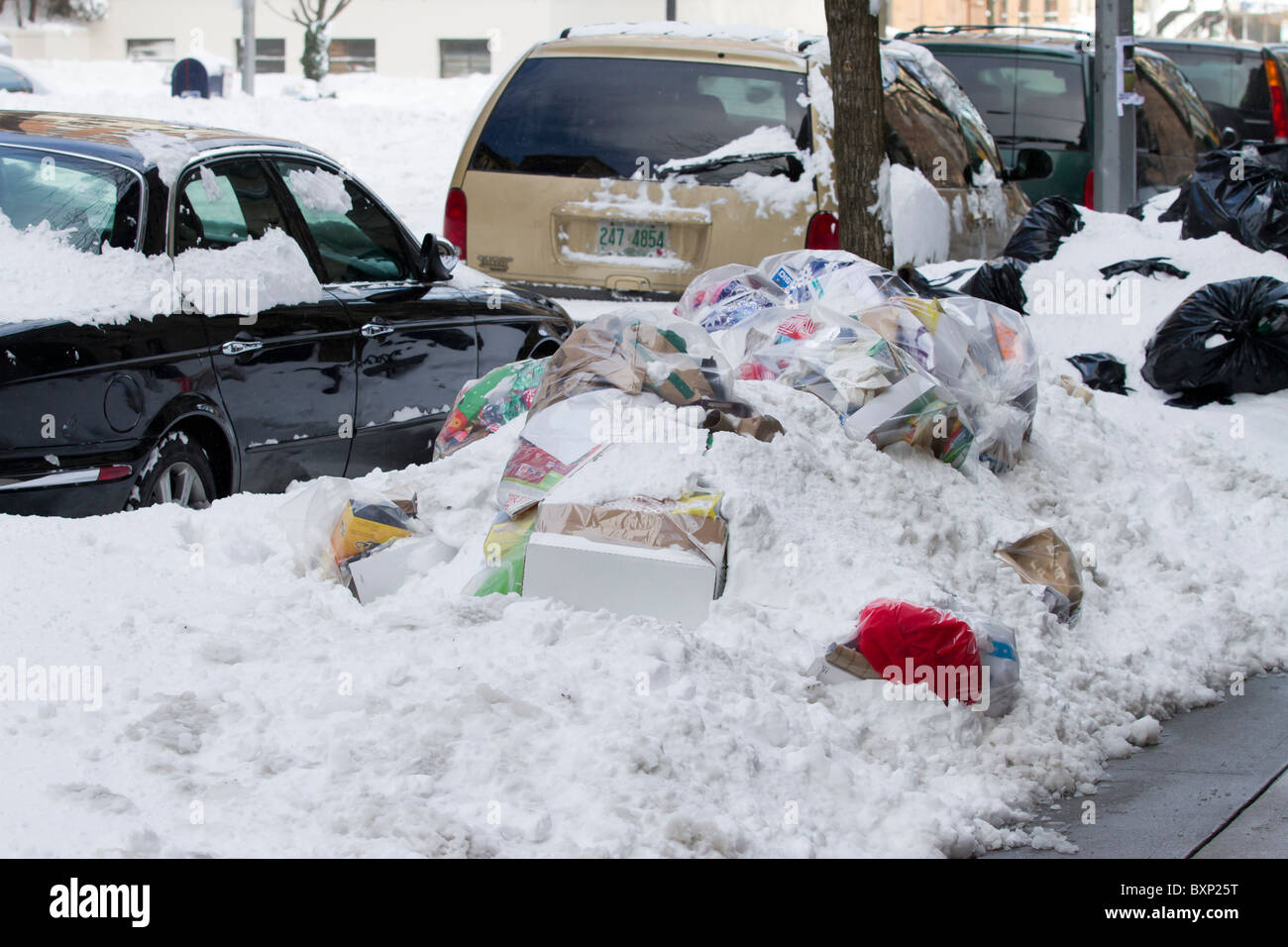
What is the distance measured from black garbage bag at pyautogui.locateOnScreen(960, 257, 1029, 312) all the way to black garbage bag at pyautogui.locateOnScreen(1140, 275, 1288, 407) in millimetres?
1109

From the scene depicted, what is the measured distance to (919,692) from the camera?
4.30 meters

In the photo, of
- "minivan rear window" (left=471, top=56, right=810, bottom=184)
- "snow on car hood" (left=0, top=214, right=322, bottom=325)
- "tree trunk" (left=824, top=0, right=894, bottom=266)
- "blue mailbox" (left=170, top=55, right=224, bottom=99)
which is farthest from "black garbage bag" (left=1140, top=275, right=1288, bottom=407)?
"blue mailbox" (left=170, top=55, right=224, bottom=99)

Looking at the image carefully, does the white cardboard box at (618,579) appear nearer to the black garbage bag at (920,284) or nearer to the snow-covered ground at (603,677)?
the snow-covered ground at (603,677)

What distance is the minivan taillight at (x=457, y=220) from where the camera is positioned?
26.6ft

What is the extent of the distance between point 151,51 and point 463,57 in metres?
8.53

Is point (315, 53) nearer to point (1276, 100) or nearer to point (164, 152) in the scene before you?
point (1276, 100)

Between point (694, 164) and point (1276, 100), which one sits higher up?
point (1276, 100)

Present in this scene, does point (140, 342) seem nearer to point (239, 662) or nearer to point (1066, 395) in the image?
point (239, 662)

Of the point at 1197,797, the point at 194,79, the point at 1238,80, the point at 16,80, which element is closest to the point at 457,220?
the point at 1197,797

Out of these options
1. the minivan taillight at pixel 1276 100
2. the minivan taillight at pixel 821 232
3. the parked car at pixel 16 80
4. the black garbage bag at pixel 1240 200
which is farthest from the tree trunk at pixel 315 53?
the minivan taillight at pixel 821 232

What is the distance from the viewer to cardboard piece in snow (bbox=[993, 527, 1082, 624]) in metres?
5.20

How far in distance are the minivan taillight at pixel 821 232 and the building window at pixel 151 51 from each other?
37552 mm

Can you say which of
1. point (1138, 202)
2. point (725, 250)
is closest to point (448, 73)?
point (1138, 202)

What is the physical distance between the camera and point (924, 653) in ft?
14.2
